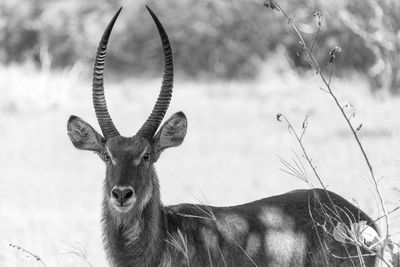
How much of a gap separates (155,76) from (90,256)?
24.3m

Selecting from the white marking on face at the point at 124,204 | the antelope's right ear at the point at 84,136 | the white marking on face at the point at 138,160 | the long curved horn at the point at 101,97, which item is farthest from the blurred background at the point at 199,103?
the long curved horn at the point at 101,97

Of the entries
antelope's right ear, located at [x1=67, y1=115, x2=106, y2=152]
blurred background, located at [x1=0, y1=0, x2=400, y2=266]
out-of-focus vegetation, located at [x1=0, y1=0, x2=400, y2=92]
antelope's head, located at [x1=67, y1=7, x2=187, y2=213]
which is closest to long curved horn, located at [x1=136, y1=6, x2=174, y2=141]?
antelope's head, located at [x1=67, y1=7, x2=187, y2=213]

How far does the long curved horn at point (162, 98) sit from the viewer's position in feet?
19.0

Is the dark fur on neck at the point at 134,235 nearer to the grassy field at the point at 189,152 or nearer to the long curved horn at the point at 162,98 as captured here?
the long curved horn at the point at 162,98

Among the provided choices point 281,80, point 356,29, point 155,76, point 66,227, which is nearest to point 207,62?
point 155,76

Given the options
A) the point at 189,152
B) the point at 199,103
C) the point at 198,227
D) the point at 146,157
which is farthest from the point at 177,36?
the point at 198,227

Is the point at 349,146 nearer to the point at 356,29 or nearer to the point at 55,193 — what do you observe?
the point at 55,193

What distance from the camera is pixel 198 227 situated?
551 cm

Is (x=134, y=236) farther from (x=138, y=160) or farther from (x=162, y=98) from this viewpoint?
(x=162, y=98)

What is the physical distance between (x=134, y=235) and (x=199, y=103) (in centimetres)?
1699

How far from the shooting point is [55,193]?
519 inches

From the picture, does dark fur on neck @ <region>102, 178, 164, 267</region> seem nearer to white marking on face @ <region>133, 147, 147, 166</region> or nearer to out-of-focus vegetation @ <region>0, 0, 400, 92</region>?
white marking on face @ <region>133, 147, 147, 166</region>

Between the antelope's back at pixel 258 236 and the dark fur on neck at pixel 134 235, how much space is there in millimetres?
87

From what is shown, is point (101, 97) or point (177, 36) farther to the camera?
point (177, 36)
